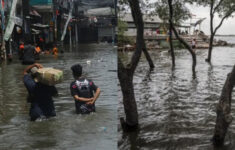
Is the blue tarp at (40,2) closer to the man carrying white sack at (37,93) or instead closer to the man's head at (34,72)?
the man carrying white sack at (37,93)

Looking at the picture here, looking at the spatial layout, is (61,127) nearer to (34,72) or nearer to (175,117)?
(34,72)

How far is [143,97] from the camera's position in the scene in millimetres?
12617

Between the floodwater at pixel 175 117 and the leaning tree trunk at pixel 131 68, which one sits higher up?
the leaning tree trunk at pixel 131 68

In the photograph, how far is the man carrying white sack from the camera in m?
6.64

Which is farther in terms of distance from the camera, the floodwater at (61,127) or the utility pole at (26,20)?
the utility pole at (26,20)

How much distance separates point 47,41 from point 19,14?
14.5 feet

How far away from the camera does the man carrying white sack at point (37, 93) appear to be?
21.8 ft

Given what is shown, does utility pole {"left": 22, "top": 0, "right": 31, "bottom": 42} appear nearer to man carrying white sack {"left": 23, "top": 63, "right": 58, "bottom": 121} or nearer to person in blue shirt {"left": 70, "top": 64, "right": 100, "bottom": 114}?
man carrying white sack {"left": 23, "top": 63, "right": 58, "bottom": 121}

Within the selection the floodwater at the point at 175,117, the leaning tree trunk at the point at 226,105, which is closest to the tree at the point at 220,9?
the floodwater at the point at 175,117

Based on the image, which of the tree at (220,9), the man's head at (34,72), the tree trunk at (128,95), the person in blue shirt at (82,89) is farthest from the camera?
the tree at (220,9)


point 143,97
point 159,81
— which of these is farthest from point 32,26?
point 143,97

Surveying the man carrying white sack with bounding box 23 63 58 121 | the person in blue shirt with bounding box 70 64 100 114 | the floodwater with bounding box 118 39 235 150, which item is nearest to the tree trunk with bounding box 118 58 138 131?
the floodwater with bounding box 118 39 235 150

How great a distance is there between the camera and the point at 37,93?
6.78m

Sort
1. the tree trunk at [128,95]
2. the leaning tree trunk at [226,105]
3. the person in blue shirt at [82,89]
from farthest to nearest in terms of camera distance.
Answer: the tree trunk at [128,95] < the person in blue shirt at [82,89] < the leaning tree trunk at [226,105]
